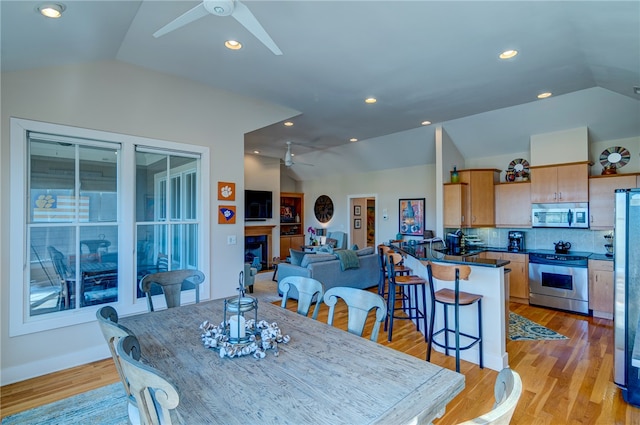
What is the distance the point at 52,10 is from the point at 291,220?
26.8 ft

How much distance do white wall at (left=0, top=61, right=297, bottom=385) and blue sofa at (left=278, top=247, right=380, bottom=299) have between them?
122 centimetres

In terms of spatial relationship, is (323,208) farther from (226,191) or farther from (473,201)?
(226,191)

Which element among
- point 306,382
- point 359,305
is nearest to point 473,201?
point 359,305

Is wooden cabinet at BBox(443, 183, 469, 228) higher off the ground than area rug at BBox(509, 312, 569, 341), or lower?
higher

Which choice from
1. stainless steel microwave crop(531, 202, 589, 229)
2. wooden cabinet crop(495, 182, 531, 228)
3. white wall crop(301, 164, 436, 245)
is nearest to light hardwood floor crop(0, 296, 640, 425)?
stainless steel microwave crop(531, 202, 589, 229)

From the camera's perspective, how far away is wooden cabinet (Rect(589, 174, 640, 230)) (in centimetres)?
444

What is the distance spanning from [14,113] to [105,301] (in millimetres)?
1942

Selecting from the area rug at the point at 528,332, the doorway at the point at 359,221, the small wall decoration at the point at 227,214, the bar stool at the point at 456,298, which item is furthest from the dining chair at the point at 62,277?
the doorway at the point at 359,221

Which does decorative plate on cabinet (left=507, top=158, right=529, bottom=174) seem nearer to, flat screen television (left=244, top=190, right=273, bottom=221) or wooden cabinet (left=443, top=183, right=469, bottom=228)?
wooden cabinet (left=443, top=183, right=469, bottom=228)

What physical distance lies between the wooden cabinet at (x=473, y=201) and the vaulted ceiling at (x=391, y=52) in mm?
1083

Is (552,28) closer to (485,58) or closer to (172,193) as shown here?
(485,58)

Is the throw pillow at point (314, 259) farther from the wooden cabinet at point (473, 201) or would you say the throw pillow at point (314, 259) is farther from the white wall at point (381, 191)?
the white wall at point (381, 191)

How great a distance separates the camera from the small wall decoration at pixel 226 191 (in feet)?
13.2

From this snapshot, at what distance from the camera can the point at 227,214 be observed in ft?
13.4
